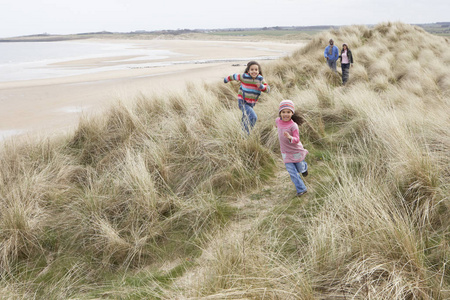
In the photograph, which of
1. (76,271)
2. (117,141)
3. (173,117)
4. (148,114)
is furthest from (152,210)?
(148,114)

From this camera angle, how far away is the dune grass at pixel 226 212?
2254 mm

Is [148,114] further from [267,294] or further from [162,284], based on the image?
[267,294]

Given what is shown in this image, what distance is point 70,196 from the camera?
419 cm

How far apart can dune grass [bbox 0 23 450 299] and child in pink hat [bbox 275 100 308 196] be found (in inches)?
8.9

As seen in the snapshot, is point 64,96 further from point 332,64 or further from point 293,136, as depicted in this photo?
point 293,136

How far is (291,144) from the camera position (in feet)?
12.5

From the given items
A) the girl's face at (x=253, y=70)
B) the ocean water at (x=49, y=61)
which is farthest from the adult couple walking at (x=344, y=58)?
the ocean water at (x=49, y=61)

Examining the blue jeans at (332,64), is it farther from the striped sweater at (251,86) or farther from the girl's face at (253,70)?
the girl's face at (253,70)

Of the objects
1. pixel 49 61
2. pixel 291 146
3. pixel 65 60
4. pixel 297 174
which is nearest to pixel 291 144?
pixel 291 146

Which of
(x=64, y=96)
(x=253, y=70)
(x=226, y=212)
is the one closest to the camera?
(x=226, y=212)

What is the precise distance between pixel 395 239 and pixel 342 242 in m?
0.38

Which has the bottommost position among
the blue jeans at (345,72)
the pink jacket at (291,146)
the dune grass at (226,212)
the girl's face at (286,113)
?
the dune grass at (226,212)

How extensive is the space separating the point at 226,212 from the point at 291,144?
112 cm

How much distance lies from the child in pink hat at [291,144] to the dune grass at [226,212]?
23 centimetres
